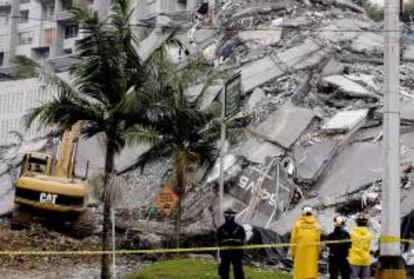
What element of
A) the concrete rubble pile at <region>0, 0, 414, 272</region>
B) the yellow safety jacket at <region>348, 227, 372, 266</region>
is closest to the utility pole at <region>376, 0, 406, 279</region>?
the yellow safety jacket at <region>348, 227, 372, 266</region>

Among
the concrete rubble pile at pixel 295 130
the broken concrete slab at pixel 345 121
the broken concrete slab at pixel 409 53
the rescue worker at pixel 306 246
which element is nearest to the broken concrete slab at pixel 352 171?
the concrete rubble pile at pixel 295 130

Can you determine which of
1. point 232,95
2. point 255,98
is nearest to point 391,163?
point 232,95

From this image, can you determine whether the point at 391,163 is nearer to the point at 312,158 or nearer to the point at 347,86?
the point at 312,158

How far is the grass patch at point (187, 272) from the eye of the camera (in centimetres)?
1349

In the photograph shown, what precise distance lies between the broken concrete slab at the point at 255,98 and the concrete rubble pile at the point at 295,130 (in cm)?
4

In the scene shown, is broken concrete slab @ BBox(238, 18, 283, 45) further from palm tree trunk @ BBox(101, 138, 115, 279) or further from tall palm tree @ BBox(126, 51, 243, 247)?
palm tree trunk @ BBox(101, 138, 115, 279)

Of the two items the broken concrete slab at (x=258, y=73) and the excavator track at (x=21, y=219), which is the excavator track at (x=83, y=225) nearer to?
the excavator track at (x=21, y=219)

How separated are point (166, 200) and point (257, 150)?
10.6ft

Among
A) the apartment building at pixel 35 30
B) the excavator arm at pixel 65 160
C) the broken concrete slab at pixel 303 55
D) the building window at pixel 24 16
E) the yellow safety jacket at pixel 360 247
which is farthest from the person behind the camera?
the building window at pixel 24 16

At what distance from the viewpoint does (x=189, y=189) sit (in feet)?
68.4

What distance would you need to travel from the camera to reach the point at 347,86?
80.7ft

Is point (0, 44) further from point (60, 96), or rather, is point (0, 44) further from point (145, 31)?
point (60, 96)

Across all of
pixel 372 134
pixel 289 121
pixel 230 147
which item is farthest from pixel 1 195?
pixel 372 134

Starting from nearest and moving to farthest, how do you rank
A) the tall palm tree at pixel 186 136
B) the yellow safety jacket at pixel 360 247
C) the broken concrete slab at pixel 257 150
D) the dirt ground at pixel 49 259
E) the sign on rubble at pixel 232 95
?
the yellow safety jacket at pixel 360 247 → the sign on rubble at pixel 232 95 → the dirt ground at pixel 49 259 → the tall palm tree at pixel 186 136 → the broken concrete slab at pixel 257 150
